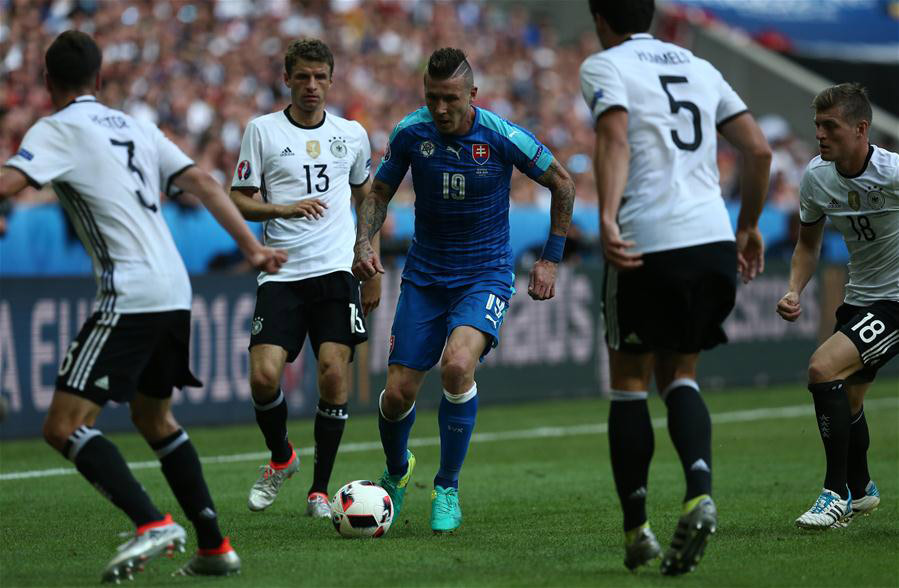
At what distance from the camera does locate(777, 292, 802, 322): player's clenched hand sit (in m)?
8.45

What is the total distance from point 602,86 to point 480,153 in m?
2.02

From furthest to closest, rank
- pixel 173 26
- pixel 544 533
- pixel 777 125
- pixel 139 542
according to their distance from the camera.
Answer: pixel 777 125
pixel 173 26
pixel 544 533
pixel 139 542

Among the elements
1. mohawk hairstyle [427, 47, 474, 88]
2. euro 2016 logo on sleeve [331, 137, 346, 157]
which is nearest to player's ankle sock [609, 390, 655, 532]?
mohawk hairstyle [427, 47, 474, 88]

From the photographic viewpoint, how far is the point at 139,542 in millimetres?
6293

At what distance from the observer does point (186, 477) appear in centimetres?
657

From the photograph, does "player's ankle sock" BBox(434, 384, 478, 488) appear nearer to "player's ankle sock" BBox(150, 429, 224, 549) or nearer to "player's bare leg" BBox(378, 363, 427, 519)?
"player's bare leg" BBox(378, 363, 427, 519)

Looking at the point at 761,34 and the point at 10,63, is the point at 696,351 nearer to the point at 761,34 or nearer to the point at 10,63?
the point at 10,63

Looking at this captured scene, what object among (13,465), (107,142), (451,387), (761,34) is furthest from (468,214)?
(761,34)

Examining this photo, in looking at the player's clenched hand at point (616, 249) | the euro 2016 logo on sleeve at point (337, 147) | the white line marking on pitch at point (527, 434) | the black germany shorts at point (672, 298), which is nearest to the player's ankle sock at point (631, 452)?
the black germany shorts at point (672, 298)

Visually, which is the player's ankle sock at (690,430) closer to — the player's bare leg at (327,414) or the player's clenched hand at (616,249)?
the player's clenched hand at (616,249)

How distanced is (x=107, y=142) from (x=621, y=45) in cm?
235

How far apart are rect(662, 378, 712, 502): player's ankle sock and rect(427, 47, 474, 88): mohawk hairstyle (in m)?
2.30

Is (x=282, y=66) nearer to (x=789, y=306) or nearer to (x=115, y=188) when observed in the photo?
(x=789, y=306)

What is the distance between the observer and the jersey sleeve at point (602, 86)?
6.31m
